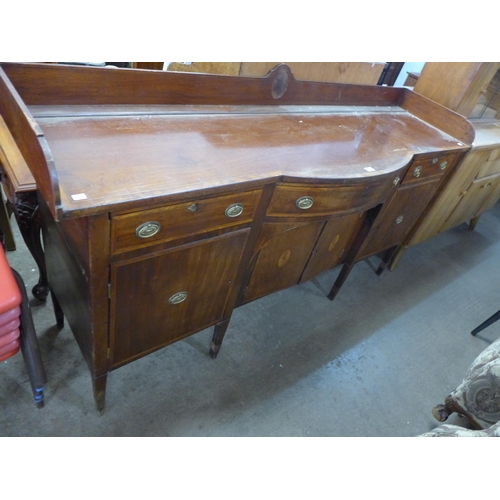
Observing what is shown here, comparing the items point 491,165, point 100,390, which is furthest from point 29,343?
point 491,165

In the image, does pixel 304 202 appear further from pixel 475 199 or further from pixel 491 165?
pixel 475 199

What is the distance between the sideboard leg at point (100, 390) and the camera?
1226 mm

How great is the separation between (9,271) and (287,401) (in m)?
1.17

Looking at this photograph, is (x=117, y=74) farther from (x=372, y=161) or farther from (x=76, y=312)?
(x=372, y=161)

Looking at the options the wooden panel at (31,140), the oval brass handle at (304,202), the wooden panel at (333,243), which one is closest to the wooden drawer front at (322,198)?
the oval brass handle at (304,202)

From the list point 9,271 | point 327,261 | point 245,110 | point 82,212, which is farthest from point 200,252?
point 327,261

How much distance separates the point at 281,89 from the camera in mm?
1486

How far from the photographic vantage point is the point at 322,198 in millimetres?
1246

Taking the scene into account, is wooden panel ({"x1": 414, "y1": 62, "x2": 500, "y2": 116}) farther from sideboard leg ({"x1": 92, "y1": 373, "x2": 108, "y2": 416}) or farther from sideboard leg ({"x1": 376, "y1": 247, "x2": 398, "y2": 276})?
sideboard leg ({"x1": 92, "y1": 373, "x2": 108, "y2": 416})

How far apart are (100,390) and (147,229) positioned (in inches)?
A: 27.5

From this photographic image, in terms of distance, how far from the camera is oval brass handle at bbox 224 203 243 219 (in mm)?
1041

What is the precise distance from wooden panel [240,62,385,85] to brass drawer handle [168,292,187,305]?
862mm

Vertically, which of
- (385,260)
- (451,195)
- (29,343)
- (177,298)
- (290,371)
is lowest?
(290,371)

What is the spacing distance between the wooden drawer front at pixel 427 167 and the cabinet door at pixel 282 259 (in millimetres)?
511
